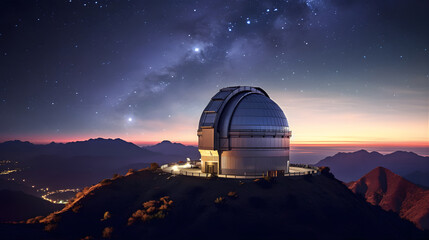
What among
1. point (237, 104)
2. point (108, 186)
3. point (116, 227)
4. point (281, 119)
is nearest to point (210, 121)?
point (237, 104)

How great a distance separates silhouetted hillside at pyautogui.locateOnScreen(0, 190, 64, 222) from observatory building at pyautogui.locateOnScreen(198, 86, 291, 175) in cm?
7711

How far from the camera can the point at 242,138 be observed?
153 ft

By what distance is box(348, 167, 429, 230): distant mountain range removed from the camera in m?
99.1

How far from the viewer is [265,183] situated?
135 ft

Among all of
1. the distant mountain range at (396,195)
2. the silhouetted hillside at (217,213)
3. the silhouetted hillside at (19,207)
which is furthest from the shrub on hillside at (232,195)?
the silhouetted hillside at (19,207)

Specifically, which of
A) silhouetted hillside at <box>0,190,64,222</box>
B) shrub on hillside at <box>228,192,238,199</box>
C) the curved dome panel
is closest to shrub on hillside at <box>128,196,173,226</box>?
shrub on hillside at <box>228,192,238,199</box>

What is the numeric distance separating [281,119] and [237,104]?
7258mm

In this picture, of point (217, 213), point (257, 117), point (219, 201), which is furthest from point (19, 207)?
point (217, 213)

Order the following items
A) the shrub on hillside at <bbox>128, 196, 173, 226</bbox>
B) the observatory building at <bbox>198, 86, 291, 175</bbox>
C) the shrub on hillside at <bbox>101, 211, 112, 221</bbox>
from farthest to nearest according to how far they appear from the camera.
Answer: the observatory building at <bbox>198, 86, 291, 175</bbox> → the shrub on hillside at <bbox>101, 211, 112, 221</bbox> → the shrub on hillside at <bbox>128, 196, 173, 226</bbox>

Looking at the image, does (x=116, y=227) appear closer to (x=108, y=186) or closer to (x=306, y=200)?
(x=108, y=186)

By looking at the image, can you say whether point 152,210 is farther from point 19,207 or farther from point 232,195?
point 19,207

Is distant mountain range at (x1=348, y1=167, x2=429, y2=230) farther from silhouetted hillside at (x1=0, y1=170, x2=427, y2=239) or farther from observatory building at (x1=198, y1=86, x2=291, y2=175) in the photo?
observatory building at (x1=198, y1=86, x2=291, y2=175)

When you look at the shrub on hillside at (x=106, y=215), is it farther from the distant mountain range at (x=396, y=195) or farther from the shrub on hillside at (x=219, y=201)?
the distant mountain range at (x=396, y=195)

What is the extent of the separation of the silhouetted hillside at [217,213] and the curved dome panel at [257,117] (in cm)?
825
